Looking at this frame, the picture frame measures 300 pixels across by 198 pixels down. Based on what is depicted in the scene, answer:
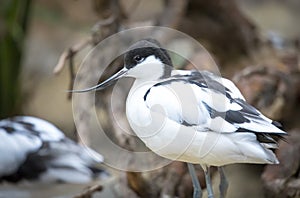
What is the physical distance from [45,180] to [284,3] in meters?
1.85

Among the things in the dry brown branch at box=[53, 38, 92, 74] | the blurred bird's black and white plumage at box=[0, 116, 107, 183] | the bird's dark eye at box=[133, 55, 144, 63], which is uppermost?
the bird's dark eye at box=[133, 55, 144, 63]

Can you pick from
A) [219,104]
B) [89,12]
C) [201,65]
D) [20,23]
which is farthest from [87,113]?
[89,12]

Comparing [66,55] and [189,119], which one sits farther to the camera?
[66,55]

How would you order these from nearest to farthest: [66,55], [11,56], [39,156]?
[66,55] < [39,156] < [11,56]

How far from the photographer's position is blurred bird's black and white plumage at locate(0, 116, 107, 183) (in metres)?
1.58

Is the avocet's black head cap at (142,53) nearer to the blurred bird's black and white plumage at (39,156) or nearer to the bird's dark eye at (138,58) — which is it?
the bird's dark eye at (138,58)

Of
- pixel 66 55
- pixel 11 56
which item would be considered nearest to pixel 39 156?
pixel 66 55

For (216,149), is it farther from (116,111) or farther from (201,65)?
(201,65)

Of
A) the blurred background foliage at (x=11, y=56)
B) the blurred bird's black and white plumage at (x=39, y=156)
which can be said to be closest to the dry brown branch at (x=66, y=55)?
the blurred bird's black and white plumage at (x=39, y=156)

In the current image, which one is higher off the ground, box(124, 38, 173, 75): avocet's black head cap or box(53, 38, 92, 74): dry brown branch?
box(124, 38, 173, 75): avocet's black head cap

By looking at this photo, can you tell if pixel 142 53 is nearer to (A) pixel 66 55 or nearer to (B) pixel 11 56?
(A) pixel 66 55

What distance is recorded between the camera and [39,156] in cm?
160

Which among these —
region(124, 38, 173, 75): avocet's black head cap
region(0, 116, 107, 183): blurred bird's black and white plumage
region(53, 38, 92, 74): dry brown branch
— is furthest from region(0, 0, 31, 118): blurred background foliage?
region(124, 38, 173, 75): avocet's black head cap

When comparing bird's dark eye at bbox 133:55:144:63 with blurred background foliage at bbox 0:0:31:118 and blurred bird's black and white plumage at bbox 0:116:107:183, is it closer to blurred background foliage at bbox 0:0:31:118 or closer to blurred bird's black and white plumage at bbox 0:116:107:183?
blurred bird's black and white plumage at bbox 0:116:107:183
